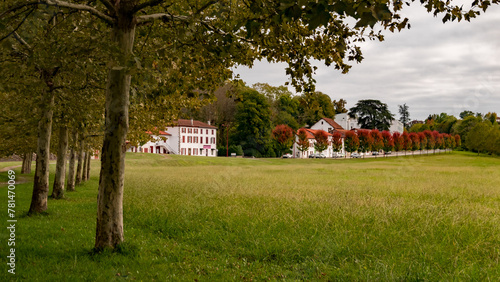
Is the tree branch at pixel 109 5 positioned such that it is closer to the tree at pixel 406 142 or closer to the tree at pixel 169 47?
the tree at pixel 169 47

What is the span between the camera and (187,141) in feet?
321

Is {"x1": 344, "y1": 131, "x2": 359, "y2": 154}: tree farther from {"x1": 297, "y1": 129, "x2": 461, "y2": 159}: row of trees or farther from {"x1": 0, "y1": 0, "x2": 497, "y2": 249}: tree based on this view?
{"x1": 0, "y1": 0, "x2": 497, "y2": 249}: tree

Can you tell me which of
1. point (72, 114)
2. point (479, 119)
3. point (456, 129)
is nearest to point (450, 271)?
point (72, 114)

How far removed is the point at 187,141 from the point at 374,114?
67.3 metres

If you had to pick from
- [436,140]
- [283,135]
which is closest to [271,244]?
[283,135]

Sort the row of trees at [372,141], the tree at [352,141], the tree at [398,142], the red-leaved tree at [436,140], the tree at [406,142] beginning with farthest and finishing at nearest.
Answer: the red-leaved tree at [436,140] < the tree at [406,142] < the tree at [398,142] < the row of trees at [372,141] < the tree at [352,141]

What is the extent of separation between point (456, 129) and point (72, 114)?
14432cm

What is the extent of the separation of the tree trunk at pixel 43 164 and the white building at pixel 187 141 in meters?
82.2

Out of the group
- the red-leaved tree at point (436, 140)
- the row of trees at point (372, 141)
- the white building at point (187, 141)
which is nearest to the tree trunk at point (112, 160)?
the row of trees at point (372, 141)

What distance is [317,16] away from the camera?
4.11 m

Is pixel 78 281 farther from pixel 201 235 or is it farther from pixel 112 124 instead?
pixel 201 235

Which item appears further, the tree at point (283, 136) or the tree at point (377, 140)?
the tree at point (377, 140)

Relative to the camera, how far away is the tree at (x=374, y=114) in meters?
124

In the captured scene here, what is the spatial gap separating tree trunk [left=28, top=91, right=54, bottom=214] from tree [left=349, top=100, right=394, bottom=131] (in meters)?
121
